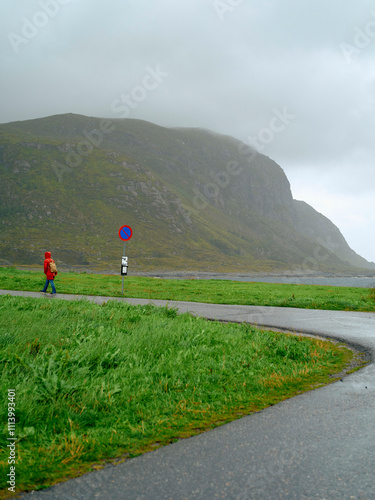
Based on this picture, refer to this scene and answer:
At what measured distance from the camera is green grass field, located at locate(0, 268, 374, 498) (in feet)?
12.7

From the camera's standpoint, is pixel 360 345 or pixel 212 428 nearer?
pixel 212 428

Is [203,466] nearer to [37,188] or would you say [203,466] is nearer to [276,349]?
[276,349]

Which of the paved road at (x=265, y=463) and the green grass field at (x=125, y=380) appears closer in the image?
the paved road at (x=265, y=463)

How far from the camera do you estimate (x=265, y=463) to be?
3.47m

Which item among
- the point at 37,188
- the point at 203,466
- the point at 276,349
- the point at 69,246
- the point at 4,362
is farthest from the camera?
the point at 37,188

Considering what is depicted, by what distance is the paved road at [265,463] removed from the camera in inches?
120

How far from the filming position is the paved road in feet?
9.98

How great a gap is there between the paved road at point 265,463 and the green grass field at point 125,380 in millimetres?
258

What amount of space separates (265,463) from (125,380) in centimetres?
264

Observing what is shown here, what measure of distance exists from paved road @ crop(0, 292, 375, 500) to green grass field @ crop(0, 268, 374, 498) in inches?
10.2

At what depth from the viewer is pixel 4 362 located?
598 centimetres

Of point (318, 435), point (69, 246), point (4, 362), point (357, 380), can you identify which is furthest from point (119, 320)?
point (69, 246)

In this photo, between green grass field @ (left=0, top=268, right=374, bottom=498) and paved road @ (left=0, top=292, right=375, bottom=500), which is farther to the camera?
green grass field @ (left=0, top=268, right=374, bottom=498)

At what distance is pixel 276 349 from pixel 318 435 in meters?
3.81
